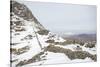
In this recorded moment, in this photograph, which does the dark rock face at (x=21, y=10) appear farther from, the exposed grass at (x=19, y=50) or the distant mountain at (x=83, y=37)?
the distant mountain at (x=83, y=37)

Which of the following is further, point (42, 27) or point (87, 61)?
point (87, 61)

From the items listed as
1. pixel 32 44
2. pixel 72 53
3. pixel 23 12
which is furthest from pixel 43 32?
pixel 72 53

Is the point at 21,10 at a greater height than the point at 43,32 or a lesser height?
greater

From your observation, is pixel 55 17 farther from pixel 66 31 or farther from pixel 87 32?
pixel 87 32

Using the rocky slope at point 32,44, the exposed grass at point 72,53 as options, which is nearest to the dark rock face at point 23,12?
the rocky slope at point 32,44

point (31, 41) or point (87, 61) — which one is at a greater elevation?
point (31, 41)

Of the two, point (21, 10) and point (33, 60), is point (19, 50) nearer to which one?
point (33, 60)

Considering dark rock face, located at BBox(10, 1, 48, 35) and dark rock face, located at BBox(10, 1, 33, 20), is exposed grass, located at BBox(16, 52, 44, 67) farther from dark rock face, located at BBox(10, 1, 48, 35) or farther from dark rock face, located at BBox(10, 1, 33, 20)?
dark rock face, located at BBox(10, 1, 33, 20)

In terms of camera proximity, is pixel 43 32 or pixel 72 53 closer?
pixel 43 32
